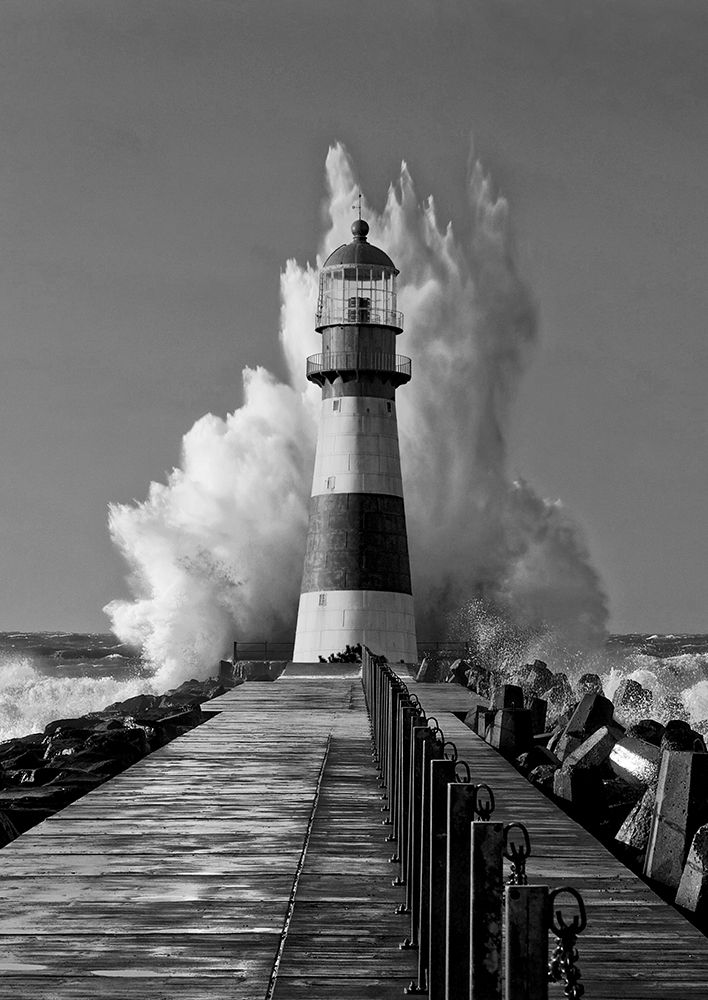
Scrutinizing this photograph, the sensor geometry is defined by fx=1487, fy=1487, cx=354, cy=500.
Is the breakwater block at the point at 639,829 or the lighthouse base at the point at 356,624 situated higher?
the lighthouse base at the point at 356,624

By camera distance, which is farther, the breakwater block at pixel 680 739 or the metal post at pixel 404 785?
the breakwater block at pixel 680 739

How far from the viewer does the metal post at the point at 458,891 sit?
4008mm

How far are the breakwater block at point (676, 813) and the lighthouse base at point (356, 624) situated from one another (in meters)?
19.4

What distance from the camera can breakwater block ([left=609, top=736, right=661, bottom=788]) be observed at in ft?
38.3

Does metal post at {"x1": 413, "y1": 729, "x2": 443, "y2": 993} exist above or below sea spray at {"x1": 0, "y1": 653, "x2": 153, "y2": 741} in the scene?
below

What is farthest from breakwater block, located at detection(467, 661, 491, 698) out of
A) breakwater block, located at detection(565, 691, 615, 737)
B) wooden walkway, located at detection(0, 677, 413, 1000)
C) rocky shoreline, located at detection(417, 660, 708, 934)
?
wooden walkway, located at detection(0, 677, 413, 1000)

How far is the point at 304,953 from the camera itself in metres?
5.29

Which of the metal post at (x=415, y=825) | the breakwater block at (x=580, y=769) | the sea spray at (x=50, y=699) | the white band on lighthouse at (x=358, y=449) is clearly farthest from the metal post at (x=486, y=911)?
the sea spray at (x=50, y=699)

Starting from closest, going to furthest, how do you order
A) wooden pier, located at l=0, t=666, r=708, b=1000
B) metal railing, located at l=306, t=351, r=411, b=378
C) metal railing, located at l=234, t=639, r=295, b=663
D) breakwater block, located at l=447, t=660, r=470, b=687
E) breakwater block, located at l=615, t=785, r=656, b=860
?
1. wooden pier, located at l=0, t=666, r=708, b=1000
2. breakwater block, located at l=615, t=785, r=656, b=860
3. breakwater block, located at l=447, t=660, r=470, b=687
4. metal railing, located at l=306, t=351, r=411, b=378
5. metal railing, located at l=234, t=639, r=295, b=663

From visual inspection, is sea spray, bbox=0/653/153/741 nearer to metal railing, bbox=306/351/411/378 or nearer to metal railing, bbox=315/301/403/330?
metal railing, bbox=306/351/411/378

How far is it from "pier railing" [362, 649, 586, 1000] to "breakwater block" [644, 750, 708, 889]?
1.79 metres

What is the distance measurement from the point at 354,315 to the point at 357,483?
11.4 feet

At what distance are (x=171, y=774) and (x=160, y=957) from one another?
211 inches

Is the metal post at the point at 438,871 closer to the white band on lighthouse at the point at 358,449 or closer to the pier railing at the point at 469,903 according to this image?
the pier railing at the point at 469,903
